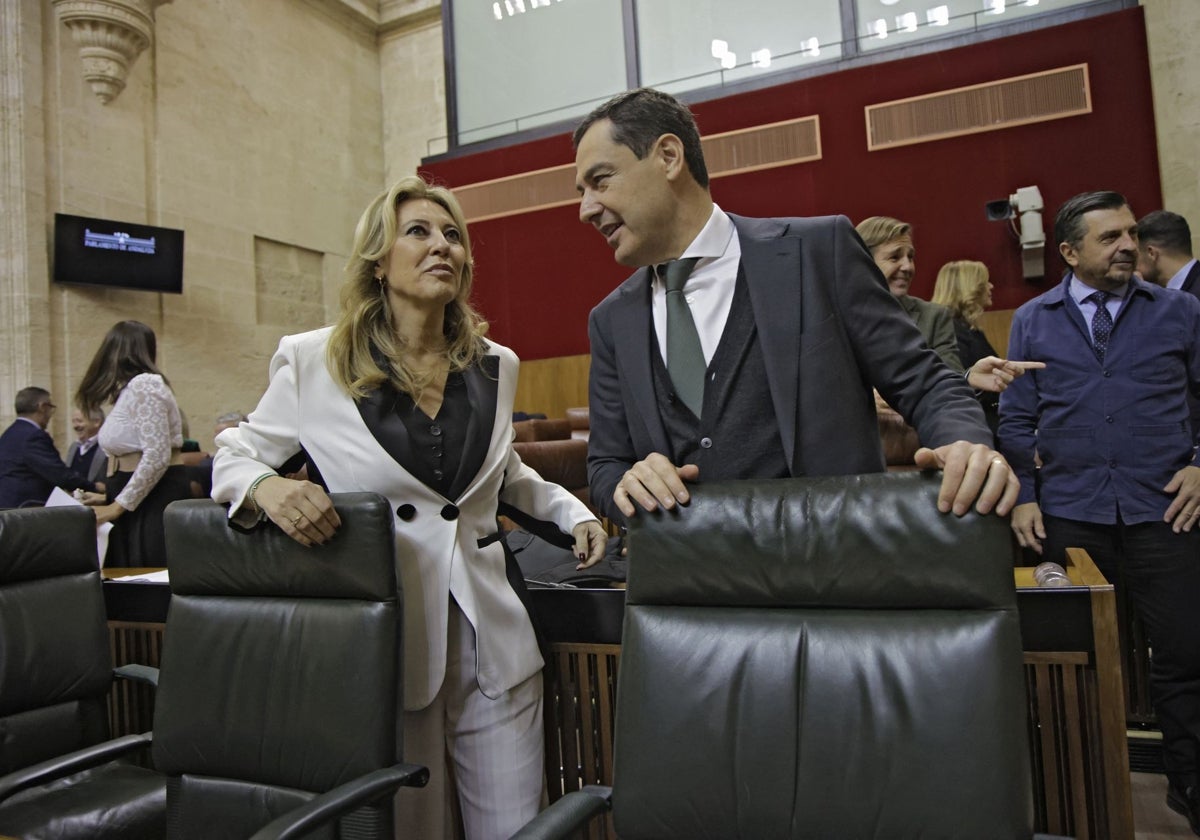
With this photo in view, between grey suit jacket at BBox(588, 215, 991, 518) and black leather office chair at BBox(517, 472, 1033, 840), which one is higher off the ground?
grey suit jacket at BBox(588, 215, 991, 518)

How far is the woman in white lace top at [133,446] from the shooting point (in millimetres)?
2883

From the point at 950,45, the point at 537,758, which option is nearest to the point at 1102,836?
the point at 537,758

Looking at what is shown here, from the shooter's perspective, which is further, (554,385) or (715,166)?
(554,385)

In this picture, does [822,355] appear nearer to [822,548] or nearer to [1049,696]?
[822,548]

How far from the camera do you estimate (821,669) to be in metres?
1.00

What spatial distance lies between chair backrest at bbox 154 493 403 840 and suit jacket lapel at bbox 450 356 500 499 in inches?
6.2

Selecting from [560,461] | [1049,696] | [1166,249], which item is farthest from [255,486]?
[1166,249]

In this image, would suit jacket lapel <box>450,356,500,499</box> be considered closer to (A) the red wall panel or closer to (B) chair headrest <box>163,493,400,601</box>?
(B) chair headrest <box>163,493,400,601</box>

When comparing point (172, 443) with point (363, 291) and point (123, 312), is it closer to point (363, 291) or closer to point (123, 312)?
point (363, 291)

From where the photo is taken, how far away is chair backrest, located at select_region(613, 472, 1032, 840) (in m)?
0.91

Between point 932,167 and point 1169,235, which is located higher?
point 932,167

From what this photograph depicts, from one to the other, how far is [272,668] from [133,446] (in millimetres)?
1908

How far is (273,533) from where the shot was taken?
137 cm

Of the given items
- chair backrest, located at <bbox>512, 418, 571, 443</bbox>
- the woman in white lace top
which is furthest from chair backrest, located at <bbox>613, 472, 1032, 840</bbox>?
chair backrest, located at <bbox>512, 418, 571, 443</bbox>
